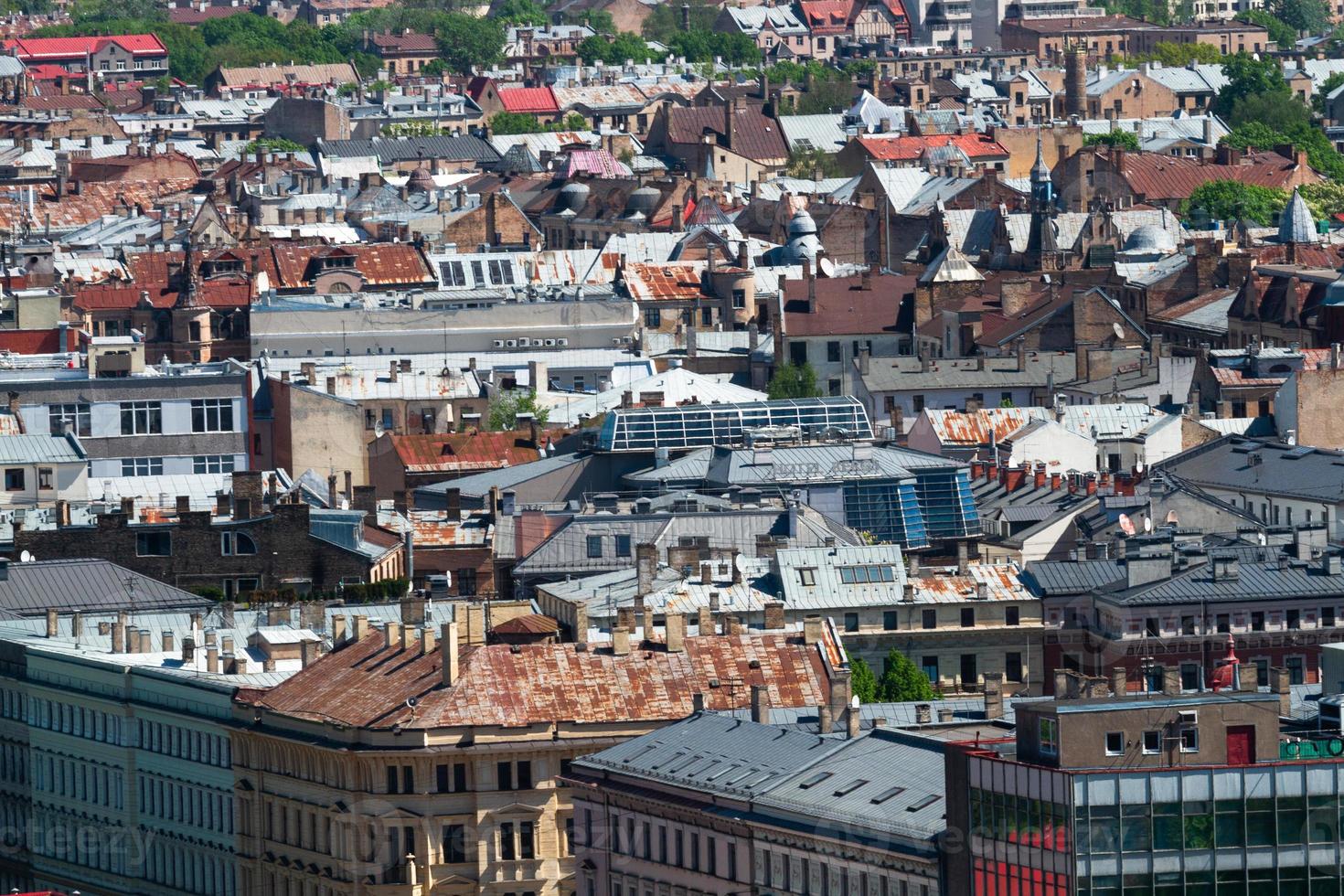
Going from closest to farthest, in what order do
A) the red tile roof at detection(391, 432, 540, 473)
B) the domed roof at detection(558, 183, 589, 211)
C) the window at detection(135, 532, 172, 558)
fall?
the window at detection(135, 532, 172, 558)
the red tile roof at detection(391, 432, 540, 473)
the domed roof at detection(558, 183, 589, 211)

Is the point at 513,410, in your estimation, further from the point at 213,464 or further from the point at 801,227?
the point at 801,227

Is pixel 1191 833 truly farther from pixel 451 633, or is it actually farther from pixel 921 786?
pixel 451 633

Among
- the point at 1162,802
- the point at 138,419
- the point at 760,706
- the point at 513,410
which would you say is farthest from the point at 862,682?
the point at 513,410

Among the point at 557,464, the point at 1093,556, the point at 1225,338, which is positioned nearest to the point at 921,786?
the point at 1093,556

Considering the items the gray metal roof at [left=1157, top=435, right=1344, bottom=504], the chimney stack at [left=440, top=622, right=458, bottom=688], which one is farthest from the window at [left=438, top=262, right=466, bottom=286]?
the chimney stack at [left=440, top=622, right=458, bottom=688]

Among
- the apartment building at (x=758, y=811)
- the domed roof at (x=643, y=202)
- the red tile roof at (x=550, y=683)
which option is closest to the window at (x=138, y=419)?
the red tile roof at (x=550, y=683)

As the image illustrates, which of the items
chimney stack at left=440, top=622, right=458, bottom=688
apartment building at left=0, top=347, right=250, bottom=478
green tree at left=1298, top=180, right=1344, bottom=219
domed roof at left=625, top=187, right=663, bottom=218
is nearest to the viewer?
chimney stack at left=440, top=622, right=458, bottom=688

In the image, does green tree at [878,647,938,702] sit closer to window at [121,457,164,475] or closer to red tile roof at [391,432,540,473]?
red tile roof at [391,432,540,473]

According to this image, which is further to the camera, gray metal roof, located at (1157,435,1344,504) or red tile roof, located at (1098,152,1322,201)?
red tile roof, located at (1098,152,1322,201)
